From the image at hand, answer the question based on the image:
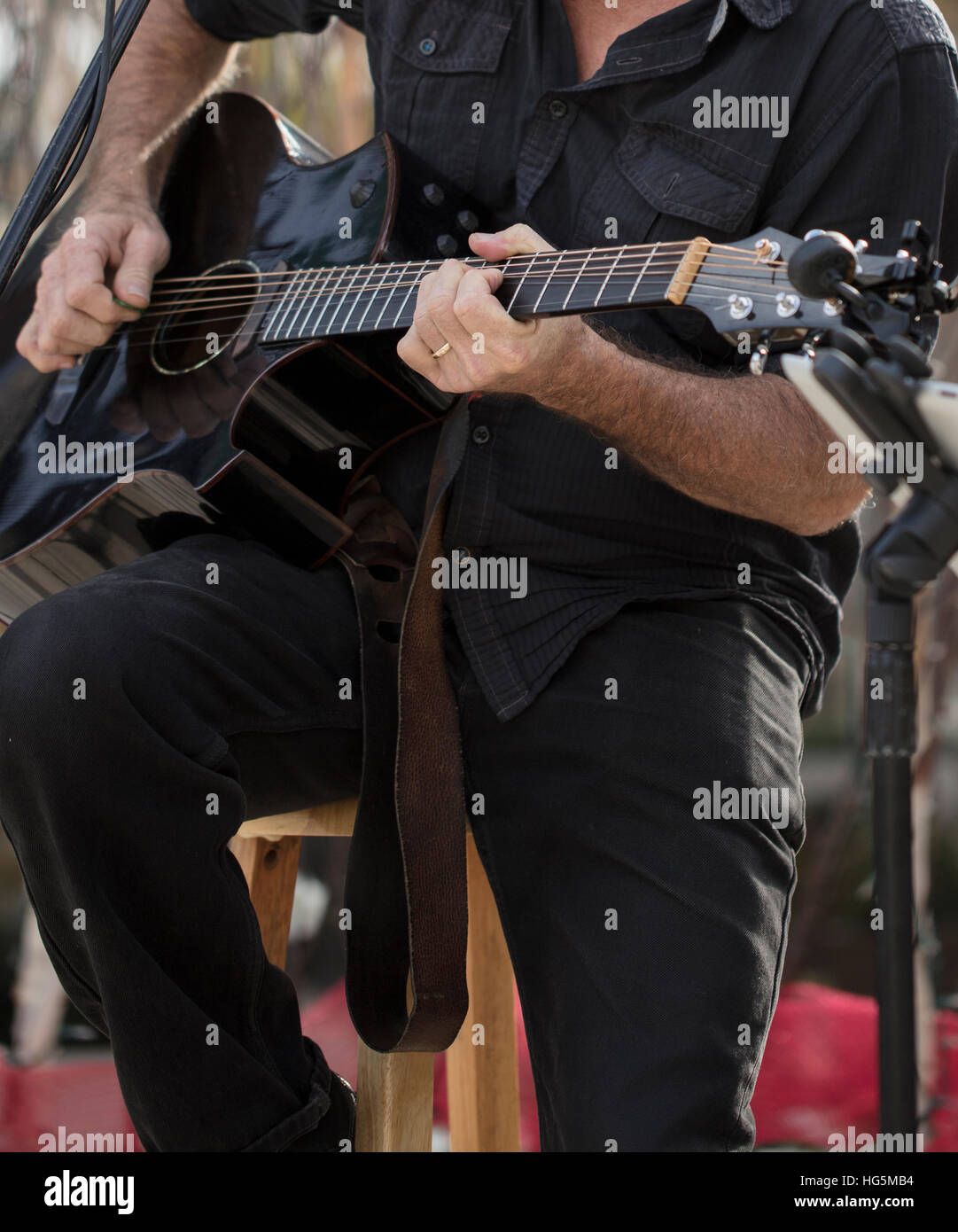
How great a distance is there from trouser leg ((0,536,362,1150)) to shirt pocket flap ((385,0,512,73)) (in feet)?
2.29

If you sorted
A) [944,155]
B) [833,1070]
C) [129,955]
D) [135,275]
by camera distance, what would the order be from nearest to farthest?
[129,955], [944,155], [135,275], [833,1070]

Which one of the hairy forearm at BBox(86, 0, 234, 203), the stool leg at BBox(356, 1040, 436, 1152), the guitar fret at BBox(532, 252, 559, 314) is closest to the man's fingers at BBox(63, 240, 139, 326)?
the hairy forearm at BBox(86, 0, 234, 203)

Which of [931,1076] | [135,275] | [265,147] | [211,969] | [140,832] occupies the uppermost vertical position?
[265,147]

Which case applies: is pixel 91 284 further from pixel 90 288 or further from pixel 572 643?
pixel 572 643

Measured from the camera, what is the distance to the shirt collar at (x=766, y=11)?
54.3 inches

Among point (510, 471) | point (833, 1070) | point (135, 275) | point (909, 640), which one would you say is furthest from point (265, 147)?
point (833, 1070)

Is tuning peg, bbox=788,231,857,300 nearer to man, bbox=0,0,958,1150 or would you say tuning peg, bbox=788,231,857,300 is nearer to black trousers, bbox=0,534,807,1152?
man, bbox=0,0,958,1150

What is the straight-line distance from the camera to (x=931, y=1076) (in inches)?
91.5

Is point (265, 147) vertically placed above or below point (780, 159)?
above

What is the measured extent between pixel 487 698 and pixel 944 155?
71 centimetres

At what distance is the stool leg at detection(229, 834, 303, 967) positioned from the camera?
1554 mm

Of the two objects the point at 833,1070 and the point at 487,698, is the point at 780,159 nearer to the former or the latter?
the point at 487,698

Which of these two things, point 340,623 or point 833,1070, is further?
point 833,1070

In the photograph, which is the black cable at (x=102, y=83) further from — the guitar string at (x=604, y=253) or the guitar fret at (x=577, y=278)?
the guitar fret at (x=577, y=278)
